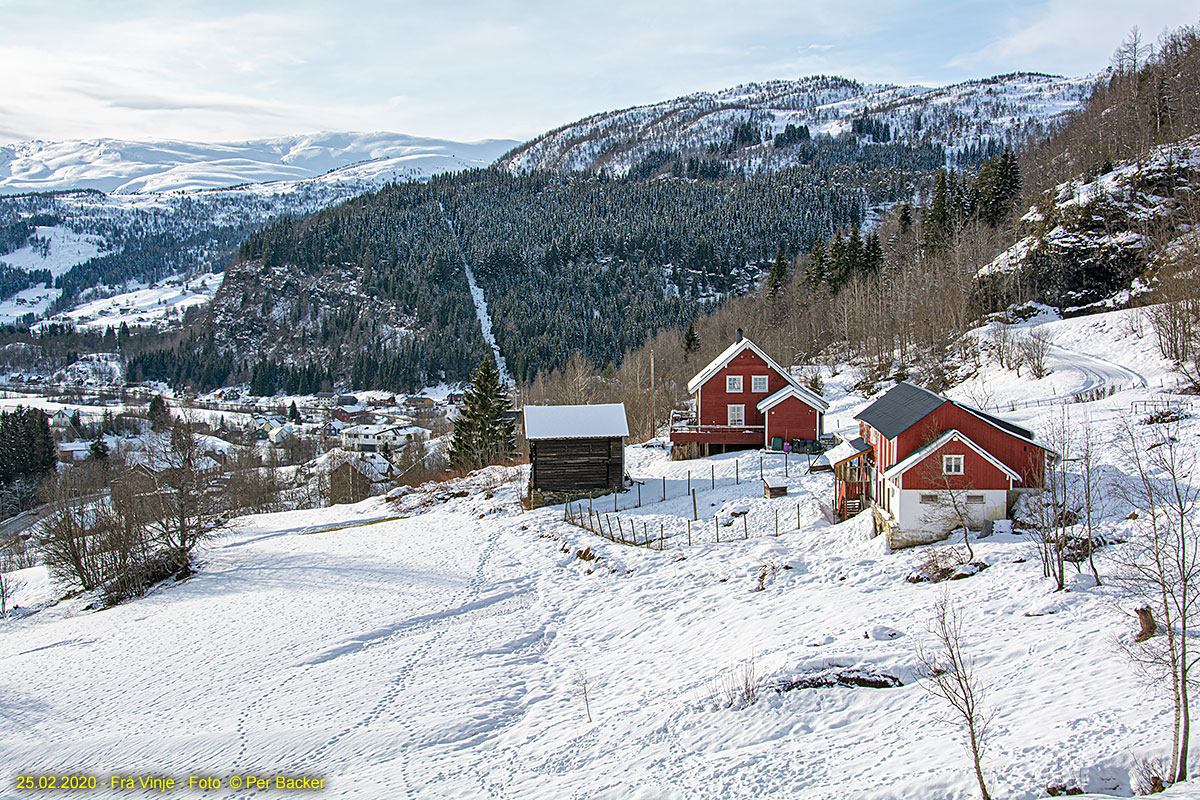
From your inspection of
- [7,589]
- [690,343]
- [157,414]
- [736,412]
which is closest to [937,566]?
[736,412]

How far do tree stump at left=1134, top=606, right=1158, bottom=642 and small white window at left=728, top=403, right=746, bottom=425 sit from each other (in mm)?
31591

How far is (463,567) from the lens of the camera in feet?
93.7

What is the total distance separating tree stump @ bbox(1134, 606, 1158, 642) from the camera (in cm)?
1303

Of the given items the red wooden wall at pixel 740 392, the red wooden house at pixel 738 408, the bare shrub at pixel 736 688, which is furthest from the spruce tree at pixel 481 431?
the bare shrub at pixel 736 688

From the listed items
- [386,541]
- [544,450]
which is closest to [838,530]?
[544,450]

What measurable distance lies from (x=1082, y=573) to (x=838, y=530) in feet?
29.9

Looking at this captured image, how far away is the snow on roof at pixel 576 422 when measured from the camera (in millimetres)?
38469

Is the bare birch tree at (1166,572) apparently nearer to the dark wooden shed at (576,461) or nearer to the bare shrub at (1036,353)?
the bare shrub at (1036,353)

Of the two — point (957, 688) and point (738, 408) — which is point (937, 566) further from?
point (738, 408)

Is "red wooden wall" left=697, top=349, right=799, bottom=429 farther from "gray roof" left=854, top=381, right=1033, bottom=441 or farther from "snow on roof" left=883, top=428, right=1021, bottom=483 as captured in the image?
"snow on roof" left=883, top=428, right=1021, bottom=483

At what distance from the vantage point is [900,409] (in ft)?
85.5

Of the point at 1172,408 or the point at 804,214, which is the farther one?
the point at 804,214

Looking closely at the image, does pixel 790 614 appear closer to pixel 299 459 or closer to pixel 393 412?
pixel 299 459

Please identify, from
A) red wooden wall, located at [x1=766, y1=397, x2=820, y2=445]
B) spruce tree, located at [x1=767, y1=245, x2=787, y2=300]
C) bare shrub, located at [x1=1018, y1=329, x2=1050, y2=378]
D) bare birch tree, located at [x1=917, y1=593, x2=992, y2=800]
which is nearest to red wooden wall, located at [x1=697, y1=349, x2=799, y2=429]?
red wooden wall, located at [x1=766, y1=397, x2=820, y2=445]
